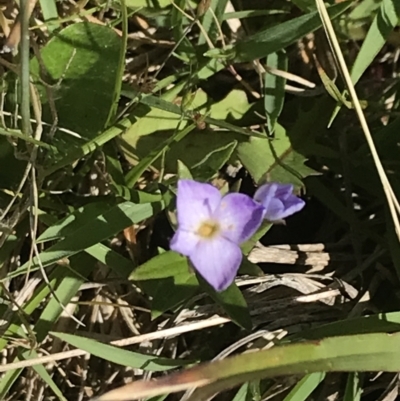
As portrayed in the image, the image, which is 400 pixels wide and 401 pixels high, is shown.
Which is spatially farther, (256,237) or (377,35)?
(377,35)

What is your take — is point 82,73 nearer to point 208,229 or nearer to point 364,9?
point 208,229

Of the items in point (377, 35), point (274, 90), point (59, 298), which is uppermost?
point (377, 35)

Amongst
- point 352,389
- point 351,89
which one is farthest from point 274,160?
point 352,389

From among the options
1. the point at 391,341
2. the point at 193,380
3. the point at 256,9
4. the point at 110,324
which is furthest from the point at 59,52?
the point at 391,341

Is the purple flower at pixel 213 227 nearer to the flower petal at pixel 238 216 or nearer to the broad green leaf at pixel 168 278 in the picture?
the flower petal at pixel 238 216

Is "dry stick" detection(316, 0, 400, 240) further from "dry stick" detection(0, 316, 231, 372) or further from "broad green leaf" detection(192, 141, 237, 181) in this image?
"dry stick" detection(0, 316, 231, 372)

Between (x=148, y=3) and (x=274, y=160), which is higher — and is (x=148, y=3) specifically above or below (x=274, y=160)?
above

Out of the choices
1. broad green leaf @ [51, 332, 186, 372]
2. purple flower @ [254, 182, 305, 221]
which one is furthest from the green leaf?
broad green leaf @ [51, 332, 186, 372]

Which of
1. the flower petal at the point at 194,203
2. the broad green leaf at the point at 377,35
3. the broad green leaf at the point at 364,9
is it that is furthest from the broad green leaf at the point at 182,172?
the broad green leaf at the point at 364,9

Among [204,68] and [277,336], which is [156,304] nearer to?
[277,336]
